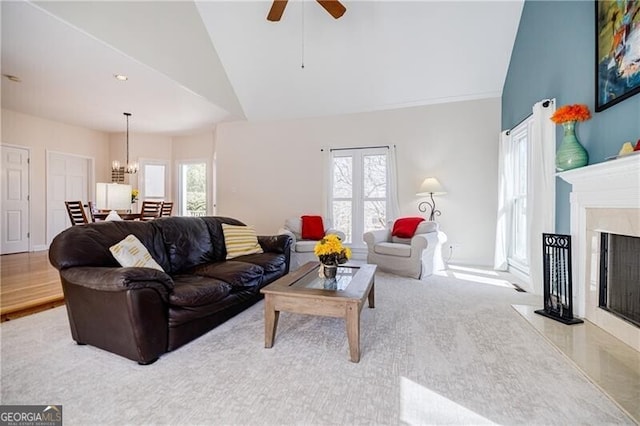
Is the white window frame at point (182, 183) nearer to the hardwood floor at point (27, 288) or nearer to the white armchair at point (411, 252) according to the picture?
the hardwood floor at point (27, 288)

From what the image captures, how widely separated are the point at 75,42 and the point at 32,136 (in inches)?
146

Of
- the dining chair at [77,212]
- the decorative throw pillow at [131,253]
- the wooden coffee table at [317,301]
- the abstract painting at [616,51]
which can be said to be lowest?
the wooden coffee table at [317,301]

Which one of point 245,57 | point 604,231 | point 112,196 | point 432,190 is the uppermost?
point 245,57

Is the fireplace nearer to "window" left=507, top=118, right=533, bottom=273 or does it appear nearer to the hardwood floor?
"window" left=507, top=118, right=533, bottom=273

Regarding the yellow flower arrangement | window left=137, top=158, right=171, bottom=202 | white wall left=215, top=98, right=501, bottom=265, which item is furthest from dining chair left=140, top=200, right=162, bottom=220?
the yellow flower arrangement

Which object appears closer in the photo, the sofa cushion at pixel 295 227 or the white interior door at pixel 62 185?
the sofa cushion at pixel 295 227

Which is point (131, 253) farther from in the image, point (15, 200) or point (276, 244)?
point (15, 200)

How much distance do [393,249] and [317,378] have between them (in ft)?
8.95

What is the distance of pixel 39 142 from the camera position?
18.9ft

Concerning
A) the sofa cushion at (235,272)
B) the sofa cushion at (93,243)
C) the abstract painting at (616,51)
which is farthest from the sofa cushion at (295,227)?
the abstract painting at (616,51)

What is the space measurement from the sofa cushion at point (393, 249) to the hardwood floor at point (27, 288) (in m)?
3.81

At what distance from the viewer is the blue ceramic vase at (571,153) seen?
268 centimetres

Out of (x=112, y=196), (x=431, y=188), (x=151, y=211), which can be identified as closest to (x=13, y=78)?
(x=112, y=196)

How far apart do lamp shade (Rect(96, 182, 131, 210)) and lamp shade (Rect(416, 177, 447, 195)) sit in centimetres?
433
